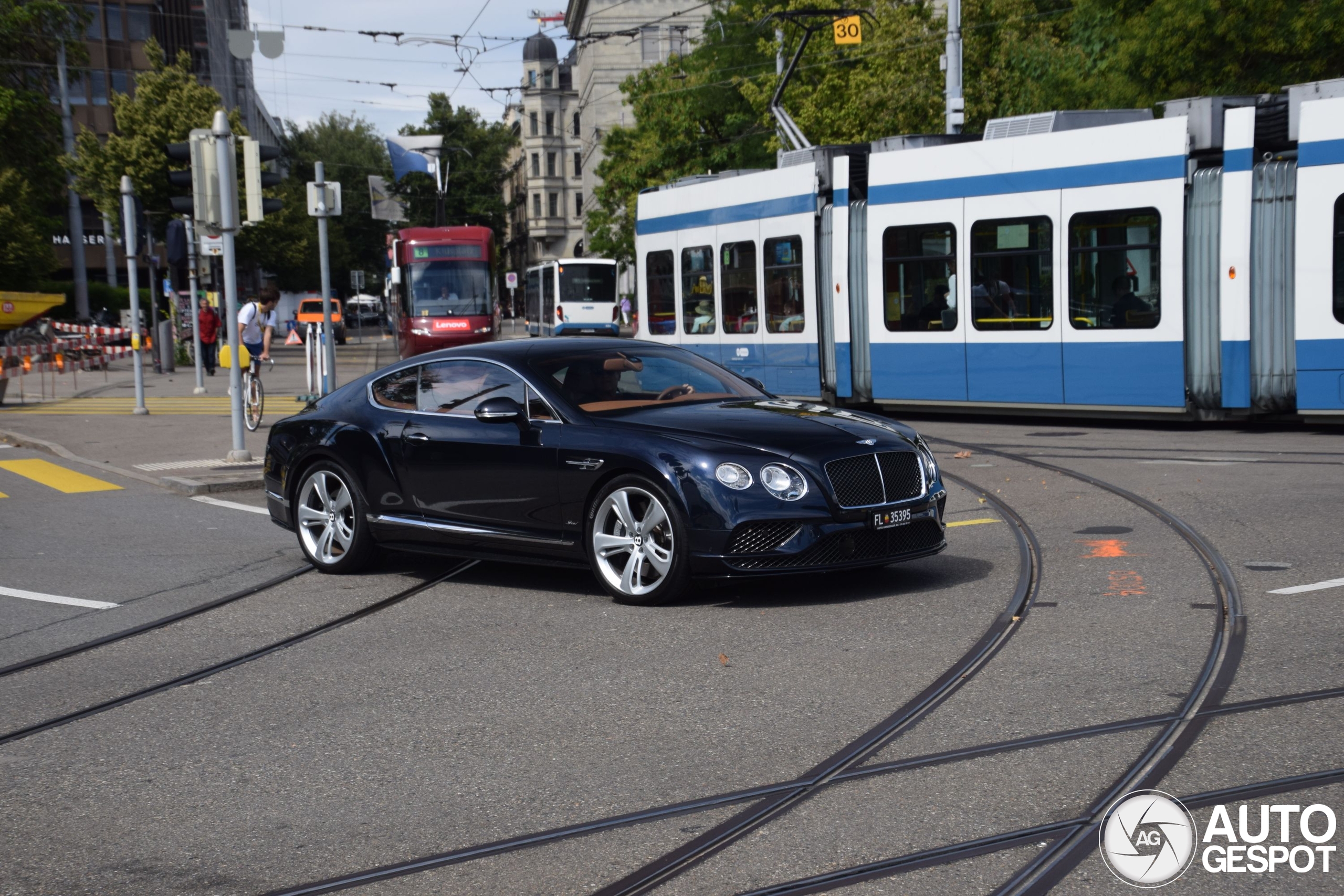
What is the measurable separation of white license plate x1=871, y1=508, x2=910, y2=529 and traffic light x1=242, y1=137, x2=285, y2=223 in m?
9.04

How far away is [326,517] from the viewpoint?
9344 millimetres

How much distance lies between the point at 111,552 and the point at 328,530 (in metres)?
2.05

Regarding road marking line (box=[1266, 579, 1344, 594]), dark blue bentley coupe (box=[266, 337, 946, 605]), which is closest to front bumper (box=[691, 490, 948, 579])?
dark blue bentley coupe (box=[266, 337, 946, 605])

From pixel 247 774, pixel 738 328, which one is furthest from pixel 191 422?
pixel 247 774

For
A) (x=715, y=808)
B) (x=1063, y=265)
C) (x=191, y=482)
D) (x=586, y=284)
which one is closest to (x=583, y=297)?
(x=586, y=284)

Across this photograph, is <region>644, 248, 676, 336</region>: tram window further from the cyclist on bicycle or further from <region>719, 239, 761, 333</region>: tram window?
the cyclist on bicycle

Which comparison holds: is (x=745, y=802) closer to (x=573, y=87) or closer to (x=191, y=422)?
(x=191, y=422)

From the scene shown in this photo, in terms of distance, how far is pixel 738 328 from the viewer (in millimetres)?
21391

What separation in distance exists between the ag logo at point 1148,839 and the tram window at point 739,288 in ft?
55.0

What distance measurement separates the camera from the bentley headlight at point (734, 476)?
7449 millimetres

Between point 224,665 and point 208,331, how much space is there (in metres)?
26.8

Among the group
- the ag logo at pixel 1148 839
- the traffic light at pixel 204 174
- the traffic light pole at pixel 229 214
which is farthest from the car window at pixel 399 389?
the traffic light at pixel 204 174

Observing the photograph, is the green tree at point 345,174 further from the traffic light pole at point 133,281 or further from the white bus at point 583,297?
the traffic light pole at point 133,281

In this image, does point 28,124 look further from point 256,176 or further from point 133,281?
point 256,176
